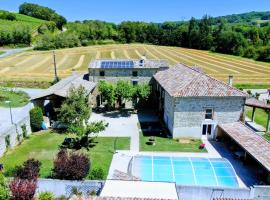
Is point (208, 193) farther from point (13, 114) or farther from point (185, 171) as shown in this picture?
point (13, 114)

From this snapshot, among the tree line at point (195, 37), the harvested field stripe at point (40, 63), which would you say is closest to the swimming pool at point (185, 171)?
the harvested field stripe at point (40, 63)

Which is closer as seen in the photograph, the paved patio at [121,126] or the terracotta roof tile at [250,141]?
the terracotta roof tile at [250,141]

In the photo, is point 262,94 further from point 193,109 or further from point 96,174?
point 96,174

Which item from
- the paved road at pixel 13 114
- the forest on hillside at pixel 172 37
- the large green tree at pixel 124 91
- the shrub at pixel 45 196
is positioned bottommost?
the shrub at pixel 45 196

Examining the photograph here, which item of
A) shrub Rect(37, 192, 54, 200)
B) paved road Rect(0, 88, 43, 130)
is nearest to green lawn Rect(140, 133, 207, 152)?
shrub Rect(37, 192, 54, 200)

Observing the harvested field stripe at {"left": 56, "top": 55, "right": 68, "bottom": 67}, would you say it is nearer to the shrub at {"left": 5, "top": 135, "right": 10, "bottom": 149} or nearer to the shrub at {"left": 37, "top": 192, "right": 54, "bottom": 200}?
the shrub at {"left": 5, "top": 135, "right": 10, "bottom": 149}

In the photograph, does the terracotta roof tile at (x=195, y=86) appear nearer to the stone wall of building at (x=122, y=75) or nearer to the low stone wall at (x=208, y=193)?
the stone wall of building at (x=122, y=75)

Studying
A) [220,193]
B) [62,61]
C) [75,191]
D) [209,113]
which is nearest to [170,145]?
[209,113]

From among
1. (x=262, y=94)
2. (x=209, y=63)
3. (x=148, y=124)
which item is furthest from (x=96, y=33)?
(x=148, y=124)
